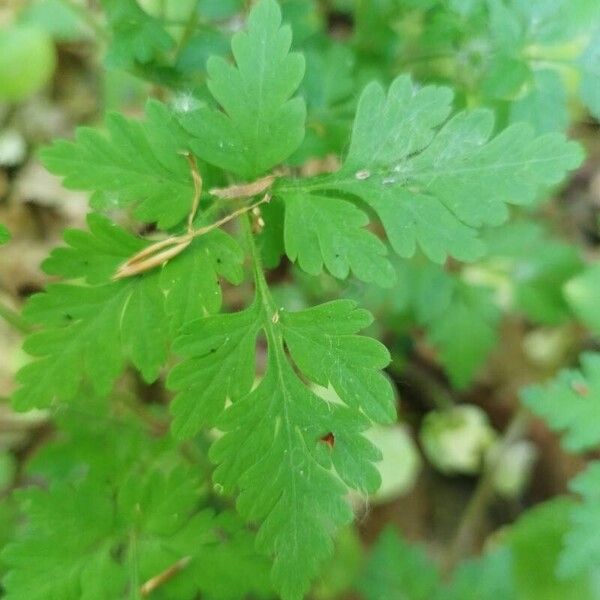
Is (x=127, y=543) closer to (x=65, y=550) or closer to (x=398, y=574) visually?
(x=65, y=550)

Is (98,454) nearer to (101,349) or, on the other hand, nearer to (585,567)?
(101,349)

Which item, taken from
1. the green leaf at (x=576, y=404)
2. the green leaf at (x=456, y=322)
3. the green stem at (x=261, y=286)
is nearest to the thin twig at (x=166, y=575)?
the green stem at (x=261, y=286)

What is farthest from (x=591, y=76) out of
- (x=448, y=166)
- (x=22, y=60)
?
(x=22, y=60)

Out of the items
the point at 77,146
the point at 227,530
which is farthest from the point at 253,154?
the point at 227,530

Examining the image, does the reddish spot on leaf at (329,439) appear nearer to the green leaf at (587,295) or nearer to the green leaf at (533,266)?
the green leaf at (587,295)

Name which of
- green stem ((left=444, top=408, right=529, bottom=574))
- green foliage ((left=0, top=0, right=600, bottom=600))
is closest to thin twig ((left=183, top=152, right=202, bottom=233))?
green foliage ((left=0, top=0, right=600, bottom=600))
